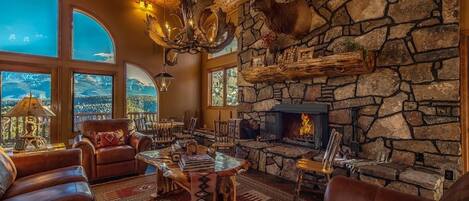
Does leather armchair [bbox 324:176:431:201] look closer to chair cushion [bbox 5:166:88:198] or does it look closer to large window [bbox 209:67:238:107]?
chair cushion [bbox 5:166:88:198]

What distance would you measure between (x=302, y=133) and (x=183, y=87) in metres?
4.37

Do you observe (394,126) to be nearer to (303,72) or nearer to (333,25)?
(303,72)

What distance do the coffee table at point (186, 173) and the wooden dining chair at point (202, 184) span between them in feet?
0.23

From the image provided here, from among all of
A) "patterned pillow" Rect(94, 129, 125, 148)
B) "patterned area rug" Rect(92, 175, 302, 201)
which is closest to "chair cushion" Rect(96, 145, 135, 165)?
"patterned pillow" Rect(94, 129, 125, 148)

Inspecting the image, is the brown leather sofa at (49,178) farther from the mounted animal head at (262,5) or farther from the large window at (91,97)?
the large window at (91,97)

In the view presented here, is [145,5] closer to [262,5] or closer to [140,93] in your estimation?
[140,93]

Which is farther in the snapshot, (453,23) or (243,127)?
(243,127)

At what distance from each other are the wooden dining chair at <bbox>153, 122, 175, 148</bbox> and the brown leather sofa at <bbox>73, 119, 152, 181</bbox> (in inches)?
40.9

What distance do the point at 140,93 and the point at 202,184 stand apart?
5.19m

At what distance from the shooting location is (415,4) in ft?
10.2

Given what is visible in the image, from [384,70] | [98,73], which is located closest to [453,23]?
[384,70]

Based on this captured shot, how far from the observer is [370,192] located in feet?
5.11

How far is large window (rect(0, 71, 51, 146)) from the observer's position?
519cm

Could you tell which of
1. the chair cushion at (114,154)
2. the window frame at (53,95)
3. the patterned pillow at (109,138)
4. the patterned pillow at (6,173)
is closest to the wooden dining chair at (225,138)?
the chair cushion at (114,154)
